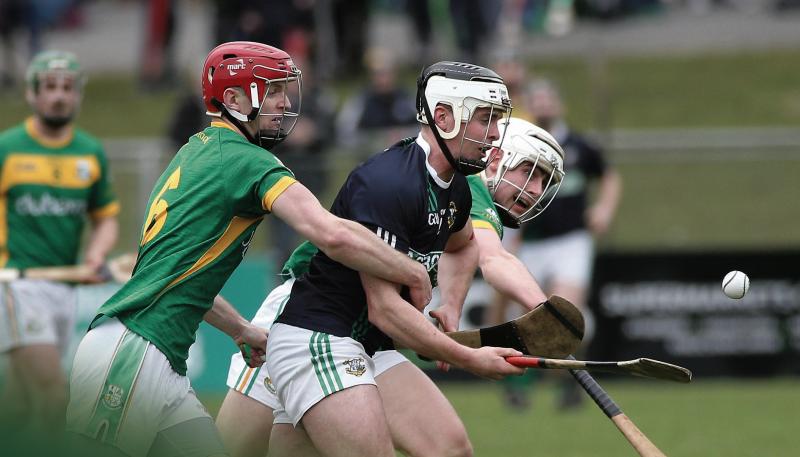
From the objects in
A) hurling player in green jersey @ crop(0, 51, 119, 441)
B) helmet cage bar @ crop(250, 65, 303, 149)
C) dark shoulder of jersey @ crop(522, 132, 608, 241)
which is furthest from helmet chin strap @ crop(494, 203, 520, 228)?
dark shoulder of jersey @ crop(522, 132, 608, 241)

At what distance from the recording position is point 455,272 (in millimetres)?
5645

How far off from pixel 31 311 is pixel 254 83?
3.59 metres

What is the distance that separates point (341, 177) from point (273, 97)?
23.1 feet

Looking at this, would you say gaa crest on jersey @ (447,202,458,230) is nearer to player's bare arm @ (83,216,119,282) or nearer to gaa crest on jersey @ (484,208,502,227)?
gaa crest on jersey @ (484,208,502,227)

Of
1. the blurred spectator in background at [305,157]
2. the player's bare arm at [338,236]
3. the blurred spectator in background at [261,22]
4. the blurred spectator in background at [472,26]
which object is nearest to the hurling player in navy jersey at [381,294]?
the player's bare arm at [338,236]

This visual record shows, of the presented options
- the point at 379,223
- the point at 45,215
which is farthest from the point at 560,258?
the point at 379,223

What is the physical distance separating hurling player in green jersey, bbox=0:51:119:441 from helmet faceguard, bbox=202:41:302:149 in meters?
3.38

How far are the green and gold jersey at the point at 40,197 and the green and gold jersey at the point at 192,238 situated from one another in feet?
11.4

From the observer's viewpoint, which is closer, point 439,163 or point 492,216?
point 439,163

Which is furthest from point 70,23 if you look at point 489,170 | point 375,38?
point 489,170

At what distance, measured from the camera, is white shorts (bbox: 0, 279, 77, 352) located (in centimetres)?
797

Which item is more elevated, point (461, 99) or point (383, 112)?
point (461, 99)

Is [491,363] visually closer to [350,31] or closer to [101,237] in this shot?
[101,237]

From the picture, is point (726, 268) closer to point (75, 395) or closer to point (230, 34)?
point (230, 34)
